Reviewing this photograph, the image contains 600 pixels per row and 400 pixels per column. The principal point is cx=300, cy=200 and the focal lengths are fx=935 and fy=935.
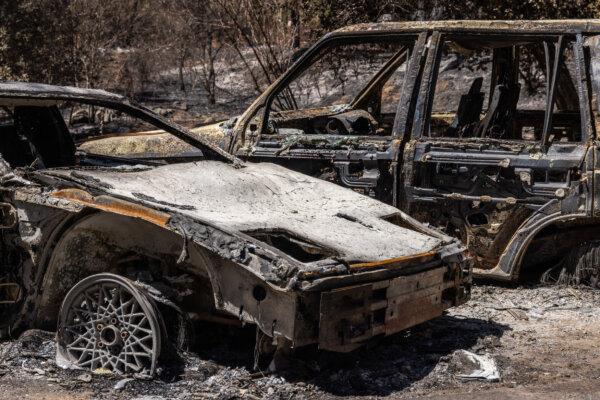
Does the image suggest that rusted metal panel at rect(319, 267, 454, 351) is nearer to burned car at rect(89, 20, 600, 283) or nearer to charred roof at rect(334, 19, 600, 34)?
burned car at rect(89, 20, 600, 283)

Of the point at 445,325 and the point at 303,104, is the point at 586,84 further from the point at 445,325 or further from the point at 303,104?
the point at 303,104

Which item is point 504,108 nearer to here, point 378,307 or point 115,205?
point 378,307

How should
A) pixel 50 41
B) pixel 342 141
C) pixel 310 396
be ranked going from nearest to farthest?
pixel 310 396
pixel 342 141
pixel 50 41

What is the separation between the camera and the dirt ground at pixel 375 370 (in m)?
4.55

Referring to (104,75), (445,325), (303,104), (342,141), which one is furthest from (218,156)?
(104,75)

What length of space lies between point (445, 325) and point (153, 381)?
2071mm

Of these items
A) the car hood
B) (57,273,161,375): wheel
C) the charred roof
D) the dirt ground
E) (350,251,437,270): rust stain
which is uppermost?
the charred roof

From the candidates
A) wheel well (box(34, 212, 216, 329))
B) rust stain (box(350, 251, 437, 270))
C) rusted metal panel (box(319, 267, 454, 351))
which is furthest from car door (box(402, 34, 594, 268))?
wheel well (box(34, 212, 216, 329))

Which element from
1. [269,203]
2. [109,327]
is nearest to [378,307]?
[269,203]

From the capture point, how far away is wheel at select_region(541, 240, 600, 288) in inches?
255

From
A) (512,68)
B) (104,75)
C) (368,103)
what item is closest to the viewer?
(512,68)

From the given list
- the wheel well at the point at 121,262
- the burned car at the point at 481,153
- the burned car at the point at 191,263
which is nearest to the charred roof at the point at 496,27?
the burned car at the point at 481,153

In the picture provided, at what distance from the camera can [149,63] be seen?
19.4 meters

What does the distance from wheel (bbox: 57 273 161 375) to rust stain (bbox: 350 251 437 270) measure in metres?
1.04
